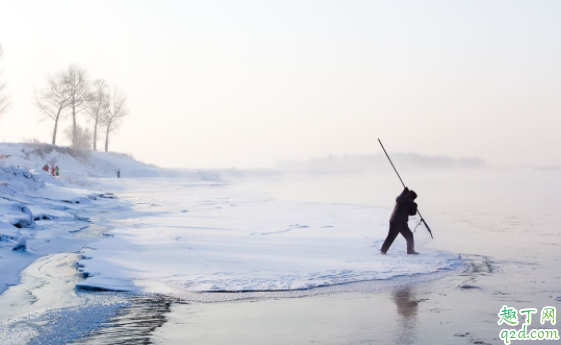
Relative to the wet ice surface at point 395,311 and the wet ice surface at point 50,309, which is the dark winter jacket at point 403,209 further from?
the wet ice surface at point 50,309

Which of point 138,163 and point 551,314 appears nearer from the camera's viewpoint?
point 551,314

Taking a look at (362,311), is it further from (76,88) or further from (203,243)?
(76,88)

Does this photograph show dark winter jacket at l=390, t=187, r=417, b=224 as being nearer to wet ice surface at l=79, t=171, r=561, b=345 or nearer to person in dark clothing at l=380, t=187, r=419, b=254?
person in dark clothing at l=380, t=187, r=419, b=254

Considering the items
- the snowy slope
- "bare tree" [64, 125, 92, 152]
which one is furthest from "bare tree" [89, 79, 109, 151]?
the snowy slope

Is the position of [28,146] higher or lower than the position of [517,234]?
higher

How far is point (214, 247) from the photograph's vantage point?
11.1 m

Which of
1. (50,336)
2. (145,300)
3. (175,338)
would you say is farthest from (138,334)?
(145,300)

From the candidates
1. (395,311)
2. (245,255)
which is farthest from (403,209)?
(395,311)

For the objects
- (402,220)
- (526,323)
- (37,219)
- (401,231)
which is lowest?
(526,323)

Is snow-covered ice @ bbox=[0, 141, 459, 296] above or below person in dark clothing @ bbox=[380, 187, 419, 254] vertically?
below

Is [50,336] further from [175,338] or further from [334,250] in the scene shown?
[334,250]

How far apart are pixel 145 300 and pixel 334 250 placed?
497 centimetres

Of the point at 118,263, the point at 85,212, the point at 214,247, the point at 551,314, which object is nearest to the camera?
the point at 551,314

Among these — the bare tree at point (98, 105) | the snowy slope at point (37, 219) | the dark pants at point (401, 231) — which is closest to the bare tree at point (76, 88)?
the bare tree at point (98, 105)
